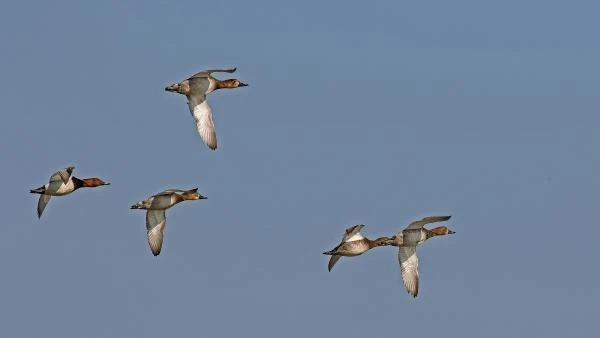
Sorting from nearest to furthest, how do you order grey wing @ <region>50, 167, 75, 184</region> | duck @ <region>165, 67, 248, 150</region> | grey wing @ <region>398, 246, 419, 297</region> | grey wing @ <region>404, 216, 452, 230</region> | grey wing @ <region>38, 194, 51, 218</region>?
grey wing @ <region>404, 216, 452, 230</region> → grey wing @ <region>50, 167, 75, 184</region> → duck @ <region>165, 67, 248, 150</region> → grey wing @ <region>38, 194, 51, 218</region> → grey wing @ <region>398, 246, 419, 297</region>

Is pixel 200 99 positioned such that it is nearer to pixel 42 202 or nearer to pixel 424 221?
pixel 42 202

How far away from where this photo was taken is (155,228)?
103 metres

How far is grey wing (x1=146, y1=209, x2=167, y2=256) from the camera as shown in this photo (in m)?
103

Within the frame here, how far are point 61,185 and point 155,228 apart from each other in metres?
5.36

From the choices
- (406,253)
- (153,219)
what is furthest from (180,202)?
(406,253)

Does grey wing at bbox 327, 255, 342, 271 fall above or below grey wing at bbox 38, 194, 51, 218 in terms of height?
below

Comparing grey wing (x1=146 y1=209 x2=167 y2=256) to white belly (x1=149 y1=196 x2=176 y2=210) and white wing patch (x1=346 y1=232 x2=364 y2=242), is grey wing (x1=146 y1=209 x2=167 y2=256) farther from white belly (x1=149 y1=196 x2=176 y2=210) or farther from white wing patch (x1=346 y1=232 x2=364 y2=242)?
white wing patch (x1=346 y1=232 x2=364 y2=242)

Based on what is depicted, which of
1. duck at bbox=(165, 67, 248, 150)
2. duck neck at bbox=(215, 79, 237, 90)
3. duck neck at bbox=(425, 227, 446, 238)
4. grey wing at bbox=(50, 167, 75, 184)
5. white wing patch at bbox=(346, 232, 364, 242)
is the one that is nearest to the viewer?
grey wing at bbox=(50, 167, 75, 184)

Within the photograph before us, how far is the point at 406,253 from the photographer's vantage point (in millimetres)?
104500

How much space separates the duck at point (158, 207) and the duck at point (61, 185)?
2128 mm

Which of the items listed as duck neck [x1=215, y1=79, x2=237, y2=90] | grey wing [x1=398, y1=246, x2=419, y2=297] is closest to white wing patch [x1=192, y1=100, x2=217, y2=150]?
duck neck [x1=215, y1=79, x2=237, y2=90]

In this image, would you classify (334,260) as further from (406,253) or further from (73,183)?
(73,183)

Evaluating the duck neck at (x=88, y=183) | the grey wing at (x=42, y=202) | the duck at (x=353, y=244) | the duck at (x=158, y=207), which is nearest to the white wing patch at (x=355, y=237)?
the duck at (x=353, y=244)

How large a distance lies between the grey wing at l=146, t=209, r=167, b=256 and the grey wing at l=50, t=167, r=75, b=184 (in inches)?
216
